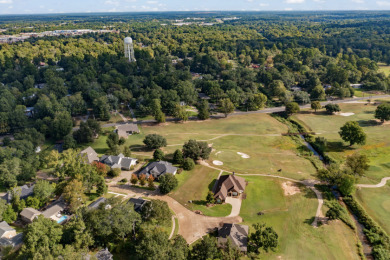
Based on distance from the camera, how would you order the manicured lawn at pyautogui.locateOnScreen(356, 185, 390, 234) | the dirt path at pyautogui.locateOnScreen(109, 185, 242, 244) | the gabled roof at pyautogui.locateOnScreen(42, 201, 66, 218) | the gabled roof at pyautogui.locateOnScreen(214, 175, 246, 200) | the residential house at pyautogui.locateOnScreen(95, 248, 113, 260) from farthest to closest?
the gabled roof at pyautogui.locateOnScreen(214, 175, 246, 200) → the manicured lawn at pyautogui.locateOnScreen(356, 185, 390, 234) → the gabled roof at pyautogui.locateOnScreen(42, 201, 66, 218) → the dirt path at pyautogui.locateOnScreen(109, 185, 242, 244) → the residential house at pyautogui.locateOnScreen(95, 248, 113, 260)

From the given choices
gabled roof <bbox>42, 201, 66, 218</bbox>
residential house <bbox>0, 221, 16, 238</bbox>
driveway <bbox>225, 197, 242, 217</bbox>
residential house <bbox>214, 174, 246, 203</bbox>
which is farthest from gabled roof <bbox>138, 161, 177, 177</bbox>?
residential house <bbox>0, 221, 16, 238</bbox>

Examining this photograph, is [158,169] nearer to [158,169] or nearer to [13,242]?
[158,169]

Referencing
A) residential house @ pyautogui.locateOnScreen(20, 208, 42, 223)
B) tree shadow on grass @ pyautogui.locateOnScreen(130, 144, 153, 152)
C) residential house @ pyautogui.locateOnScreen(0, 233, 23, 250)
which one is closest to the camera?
residential house @ pyautogui.locateOnScreen(0, 233, 23, 250)

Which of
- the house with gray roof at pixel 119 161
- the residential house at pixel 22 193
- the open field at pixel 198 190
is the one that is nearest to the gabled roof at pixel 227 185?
the open field at pixel 198 190

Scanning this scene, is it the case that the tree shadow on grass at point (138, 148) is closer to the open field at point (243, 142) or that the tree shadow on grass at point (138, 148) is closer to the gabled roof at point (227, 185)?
the open field at point (243, 142)

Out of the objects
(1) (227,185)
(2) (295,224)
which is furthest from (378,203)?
(1) (227,185)

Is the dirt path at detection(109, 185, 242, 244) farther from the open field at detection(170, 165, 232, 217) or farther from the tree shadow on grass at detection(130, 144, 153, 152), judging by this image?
the tree shadow on grass at detection(130, 144, 153, 152)

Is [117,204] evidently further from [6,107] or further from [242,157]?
[6,107]
